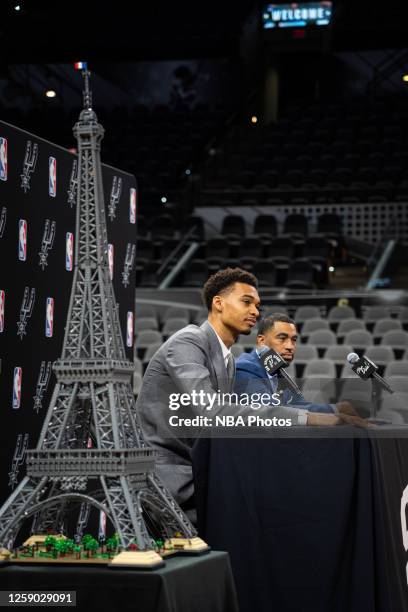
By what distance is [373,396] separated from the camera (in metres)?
3.79

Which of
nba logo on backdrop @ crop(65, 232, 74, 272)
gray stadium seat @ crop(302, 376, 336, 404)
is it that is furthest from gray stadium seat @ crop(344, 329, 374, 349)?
gray stadium seat @ crop(302, 376, 336, 404)

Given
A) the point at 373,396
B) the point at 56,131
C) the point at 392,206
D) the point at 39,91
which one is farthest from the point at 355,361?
the point at 39,91

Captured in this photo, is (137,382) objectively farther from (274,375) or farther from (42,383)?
(274,375)

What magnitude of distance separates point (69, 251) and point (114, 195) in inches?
34.7

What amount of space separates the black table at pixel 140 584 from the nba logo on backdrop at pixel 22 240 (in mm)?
1918

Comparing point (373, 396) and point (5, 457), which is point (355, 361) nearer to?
point (373, 396)

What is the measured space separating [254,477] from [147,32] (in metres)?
24.3

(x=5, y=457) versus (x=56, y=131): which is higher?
(x=56, y=131)

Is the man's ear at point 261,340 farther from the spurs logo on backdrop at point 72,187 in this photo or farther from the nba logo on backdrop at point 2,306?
the nba logo on backdrop at point 2,306

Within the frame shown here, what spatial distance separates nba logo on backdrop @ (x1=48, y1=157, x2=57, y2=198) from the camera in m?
5.37

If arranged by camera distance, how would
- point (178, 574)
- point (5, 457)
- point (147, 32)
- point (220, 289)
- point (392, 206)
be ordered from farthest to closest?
point (147, 32), point (392, 206), point (5, 457), point (220, 289), point (178, 574)

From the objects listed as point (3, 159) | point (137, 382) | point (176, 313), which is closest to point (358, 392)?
point (3, 159)

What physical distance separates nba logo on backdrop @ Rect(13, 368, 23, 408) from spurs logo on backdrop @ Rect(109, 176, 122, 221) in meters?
1.65

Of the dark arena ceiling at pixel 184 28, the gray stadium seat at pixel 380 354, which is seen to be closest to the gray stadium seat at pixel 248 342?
the gray stadium seat at pixel 380 354
